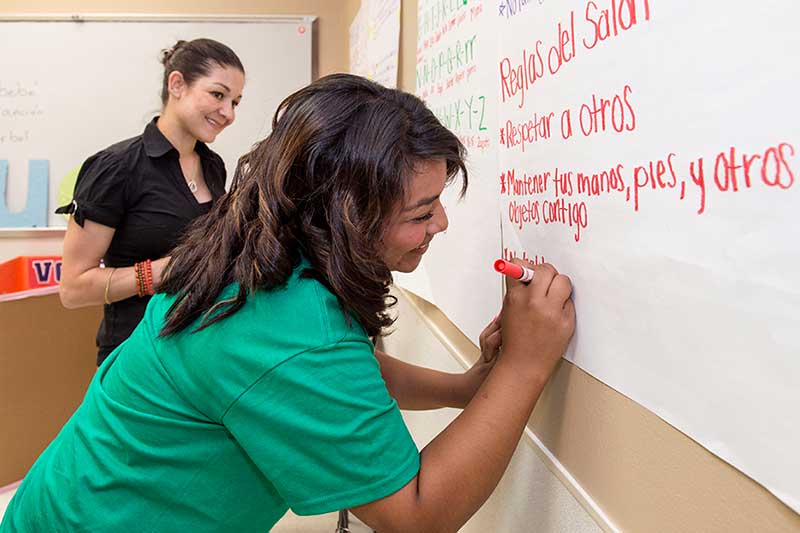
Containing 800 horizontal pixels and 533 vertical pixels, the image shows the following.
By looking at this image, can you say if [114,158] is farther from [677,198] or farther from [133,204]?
[677,198]

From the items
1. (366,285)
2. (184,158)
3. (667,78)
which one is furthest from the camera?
(184,158)

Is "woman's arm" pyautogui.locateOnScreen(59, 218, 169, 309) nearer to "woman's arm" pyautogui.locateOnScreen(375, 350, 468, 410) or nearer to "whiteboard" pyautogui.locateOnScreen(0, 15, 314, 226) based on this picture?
"woman's arm" pyautogui.locateOnScreen(375, 350, 468, 410)

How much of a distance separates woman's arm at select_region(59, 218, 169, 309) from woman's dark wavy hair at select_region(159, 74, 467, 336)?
819 millimetres

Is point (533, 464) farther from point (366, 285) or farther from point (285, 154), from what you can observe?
point (285, 154)

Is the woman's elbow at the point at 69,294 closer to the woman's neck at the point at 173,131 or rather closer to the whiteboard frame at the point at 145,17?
the woman's neck at the point at 173,131

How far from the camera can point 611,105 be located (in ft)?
2.05

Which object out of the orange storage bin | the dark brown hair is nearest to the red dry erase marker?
the dark brown hair

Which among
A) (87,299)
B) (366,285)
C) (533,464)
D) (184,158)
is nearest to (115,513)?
(366,285)

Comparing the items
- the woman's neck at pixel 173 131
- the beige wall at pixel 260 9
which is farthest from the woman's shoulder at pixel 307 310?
the beige wall at pixel 260 9

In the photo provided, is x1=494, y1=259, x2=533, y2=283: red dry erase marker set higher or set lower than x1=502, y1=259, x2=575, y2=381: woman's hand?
higher

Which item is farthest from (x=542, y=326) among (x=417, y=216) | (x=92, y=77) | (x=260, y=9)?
(x=92, y=77)

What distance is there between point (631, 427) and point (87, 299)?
122 cm

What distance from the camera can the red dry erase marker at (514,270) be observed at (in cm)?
73

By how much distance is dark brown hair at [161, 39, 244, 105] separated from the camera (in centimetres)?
160
